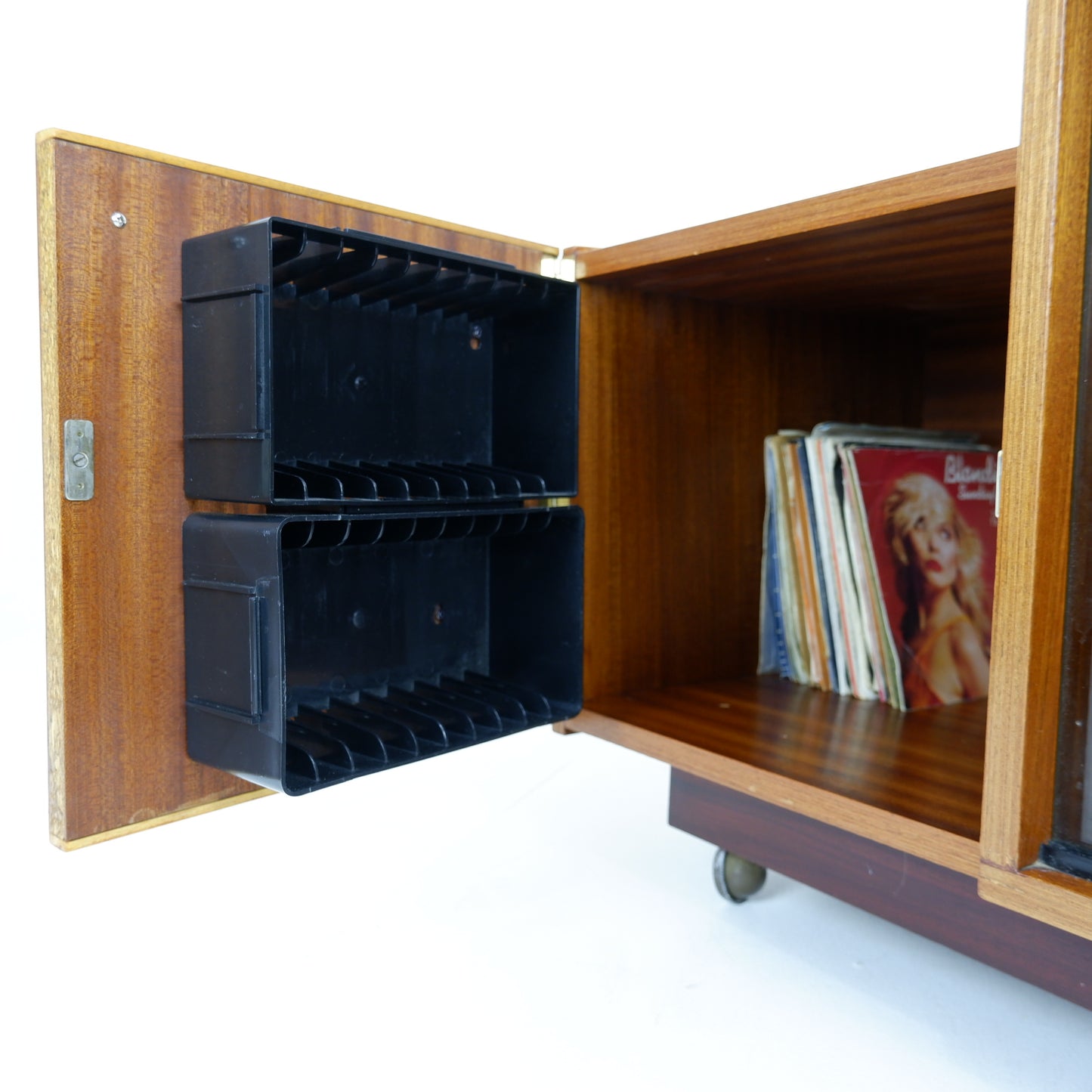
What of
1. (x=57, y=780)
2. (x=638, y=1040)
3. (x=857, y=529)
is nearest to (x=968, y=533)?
(x=857, y=529)

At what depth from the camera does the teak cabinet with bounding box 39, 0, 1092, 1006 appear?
673mm

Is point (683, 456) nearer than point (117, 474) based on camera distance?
No

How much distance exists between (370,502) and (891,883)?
2.24 ft

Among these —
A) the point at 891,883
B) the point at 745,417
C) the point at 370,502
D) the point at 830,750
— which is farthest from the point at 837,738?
the point at 370,502

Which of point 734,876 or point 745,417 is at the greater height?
point 745,417

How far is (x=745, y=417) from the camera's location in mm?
1318

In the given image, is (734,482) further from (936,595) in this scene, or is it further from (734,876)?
(734,876)

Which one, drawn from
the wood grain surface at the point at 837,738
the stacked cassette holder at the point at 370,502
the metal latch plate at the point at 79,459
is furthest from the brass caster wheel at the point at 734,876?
the metal latch plate at the point at 79,459

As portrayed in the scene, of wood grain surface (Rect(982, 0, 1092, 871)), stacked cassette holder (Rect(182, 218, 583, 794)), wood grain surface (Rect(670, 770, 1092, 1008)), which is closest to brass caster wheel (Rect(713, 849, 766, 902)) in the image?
wood grain surface (Rect(670, 770, 1092, 1008))

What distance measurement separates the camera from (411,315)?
1.03m

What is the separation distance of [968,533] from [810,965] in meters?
0.59

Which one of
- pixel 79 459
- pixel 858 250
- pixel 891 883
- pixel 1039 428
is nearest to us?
pixel 1039 428

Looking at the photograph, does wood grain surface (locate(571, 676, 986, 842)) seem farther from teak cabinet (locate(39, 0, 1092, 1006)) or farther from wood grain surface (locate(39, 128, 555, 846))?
wood grain surface (locate(39, 128, 555, 846))

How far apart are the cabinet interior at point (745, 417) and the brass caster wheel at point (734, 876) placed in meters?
0.22
